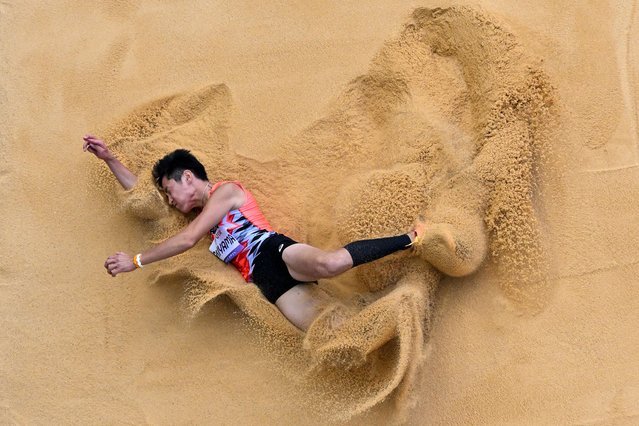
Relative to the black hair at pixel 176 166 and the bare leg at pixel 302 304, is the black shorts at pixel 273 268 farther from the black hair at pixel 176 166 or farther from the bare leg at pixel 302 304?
the black hair at pixel 176 166

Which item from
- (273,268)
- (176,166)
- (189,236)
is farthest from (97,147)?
(273,268)

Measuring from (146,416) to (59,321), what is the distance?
2.45ft

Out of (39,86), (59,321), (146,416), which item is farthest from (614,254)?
(39,86)

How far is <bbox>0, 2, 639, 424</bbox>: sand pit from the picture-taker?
122 inches

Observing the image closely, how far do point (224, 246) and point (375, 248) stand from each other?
2.86 ft

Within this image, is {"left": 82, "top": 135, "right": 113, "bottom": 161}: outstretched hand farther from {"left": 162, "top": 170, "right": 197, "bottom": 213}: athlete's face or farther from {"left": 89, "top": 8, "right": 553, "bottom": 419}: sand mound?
{"left": 162, "top": 170, "right": 197, "bottom": 213}: athlete's face

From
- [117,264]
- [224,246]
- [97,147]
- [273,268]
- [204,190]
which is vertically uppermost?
[97,147]

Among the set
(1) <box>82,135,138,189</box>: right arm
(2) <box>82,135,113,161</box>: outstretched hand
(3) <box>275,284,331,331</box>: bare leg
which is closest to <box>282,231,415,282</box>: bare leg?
(3) <box>275,284,331,331</box>: bare leg

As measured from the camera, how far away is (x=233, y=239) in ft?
10.8

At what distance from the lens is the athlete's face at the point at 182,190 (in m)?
3.26

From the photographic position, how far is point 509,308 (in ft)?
10.3

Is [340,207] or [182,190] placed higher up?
[182,190]

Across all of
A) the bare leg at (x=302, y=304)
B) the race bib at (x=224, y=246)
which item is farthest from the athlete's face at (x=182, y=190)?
the bare leg at (x=302, y=304)

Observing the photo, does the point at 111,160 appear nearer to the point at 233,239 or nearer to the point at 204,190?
the point at 204,190
